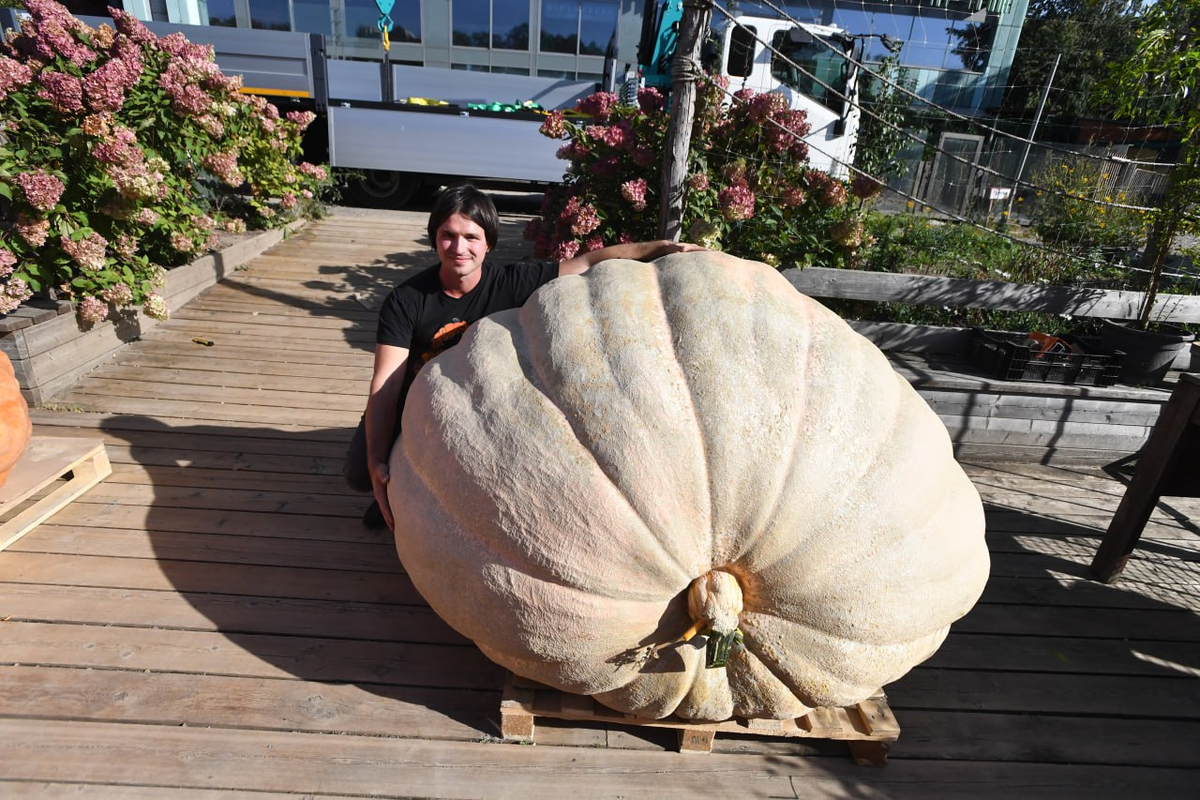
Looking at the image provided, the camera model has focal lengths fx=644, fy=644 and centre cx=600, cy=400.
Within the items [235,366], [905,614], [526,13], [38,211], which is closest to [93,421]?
[235,366]

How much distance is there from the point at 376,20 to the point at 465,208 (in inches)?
564

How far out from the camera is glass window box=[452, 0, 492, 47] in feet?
46.7

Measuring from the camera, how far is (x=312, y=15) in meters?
13.3

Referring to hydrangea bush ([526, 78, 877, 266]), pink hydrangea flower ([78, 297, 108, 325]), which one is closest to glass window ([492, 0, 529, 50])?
hydrangea bush ([526, 78, 877, 266])

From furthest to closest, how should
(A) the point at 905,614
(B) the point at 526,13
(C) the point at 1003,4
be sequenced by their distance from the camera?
(C) the point at 1003,4 → (B) the point at 526,13 → (A) the point at 905,614

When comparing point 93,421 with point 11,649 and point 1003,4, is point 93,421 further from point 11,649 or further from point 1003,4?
point 1003,4

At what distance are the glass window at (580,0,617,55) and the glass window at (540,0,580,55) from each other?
5.2 inches

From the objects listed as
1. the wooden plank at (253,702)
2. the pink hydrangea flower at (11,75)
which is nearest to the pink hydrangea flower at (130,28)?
the pink hydrangea flower at (11,75)

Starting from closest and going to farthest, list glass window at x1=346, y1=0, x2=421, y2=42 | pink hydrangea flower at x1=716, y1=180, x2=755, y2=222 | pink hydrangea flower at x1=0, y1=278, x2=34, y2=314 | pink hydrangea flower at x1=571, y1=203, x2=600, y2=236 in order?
pink hydrangea flower at x1=0, y1=278, x2=34, y2=314 → pink hydrangea flower at x1=716, y1=180, x2=755, y2=222 → pink hydrangea flower at x1=571, y1=203, x2=600, y2=236 → glass window at x1=346, y1=0, x2=421, y2=42

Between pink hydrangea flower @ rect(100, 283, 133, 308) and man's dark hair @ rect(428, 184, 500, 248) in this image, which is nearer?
man's dark hair @ rect(428, 184, 500, 248)

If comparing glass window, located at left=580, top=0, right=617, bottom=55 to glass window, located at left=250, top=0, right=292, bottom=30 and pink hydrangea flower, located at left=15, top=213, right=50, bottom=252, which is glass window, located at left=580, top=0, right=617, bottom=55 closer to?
glass window, located at left=250, top=0, right=292, bottom=30

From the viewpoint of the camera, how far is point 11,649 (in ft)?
6.38

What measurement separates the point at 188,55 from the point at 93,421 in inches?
110

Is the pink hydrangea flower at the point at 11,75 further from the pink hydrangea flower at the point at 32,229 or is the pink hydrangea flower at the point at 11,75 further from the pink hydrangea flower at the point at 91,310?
the pink hydrangea flower at the point at 91,310
